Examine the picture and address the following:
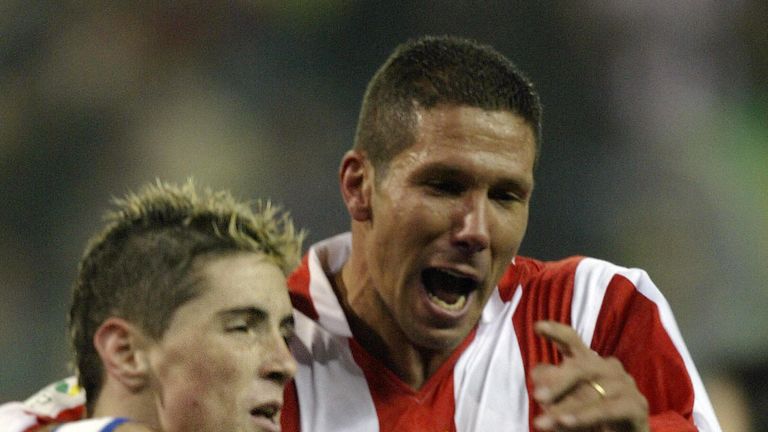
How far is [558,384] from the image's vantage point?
119 centimetres

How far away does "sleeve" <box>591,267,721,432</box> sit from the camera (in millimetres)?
1580

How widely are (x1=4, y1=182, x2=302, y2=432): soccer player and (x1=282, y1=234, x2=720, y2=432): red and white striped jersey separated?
7.8 inches

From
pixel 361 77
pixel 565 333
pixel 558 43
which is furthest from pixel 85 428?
pixel 558 43

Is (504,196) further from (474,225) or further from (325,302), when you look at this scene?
(325,302)

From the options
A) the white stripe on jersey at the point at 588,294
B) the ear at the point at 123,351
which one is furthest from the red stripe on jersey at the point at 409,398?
the ear at the point at 123,351

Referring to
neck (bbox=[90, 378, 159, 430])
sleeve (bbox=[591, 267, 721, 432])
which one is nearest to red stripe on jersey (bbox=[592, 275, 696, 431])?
sleeve (bbox=[591, 267, 721, 432])

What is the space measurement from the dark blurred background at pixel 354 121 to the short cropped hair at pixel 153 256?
182 centimetres

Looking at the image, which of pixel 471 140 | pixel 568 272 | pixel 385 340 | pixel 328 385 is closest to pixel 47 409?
pixel 328 385

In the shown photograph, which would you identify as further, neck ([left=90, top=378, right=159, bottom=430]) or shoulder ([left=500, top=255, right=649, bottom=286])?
shoulder ([left=500, top=255, right=649, bottom=286])

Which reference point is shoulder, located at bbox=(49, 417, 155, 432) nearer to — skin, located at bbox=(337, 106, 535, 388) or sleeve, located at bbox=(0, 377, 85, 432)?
sleeve, located at bbox=(0, 377, 85, 432)

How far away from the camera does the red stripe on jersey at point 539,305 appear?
1685mm

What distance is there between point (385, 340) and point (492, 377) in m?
0.19

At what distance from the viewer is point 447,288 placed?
5.55ft

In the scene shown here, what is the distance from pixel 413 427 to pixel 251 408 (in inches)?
13.7
